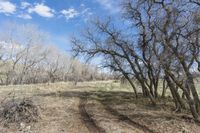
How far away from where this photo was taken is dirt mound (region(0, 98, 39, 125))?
Result: 14.2m

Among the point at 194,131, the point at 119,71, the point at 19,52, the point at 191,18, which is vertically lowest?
the point at 194,131

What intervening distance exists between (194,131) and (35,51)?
56.1 metres

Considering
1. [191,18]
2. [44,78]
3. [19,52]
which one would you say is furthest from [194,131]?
[44,78]

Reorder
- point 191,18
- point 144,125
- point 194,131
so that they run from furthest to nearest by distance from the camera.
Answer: point 191,18 < point 144,125 < point 194,131

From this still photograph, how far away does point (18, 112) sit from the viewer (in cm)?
1469

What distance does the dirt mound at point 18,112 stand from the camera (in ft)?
46.7

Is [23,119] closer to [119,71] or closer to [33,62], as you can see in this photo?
[119,71]

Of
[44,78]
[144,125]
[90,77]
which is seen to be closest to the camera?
[144,125]

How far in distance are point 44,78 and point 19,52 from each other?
27.9 metres

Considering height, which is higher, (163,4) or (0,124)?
(163,4)

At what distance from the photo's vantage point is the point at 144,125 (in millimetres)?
14547

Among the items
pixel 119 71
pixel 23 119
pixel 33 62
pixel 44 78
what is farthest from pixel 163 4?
pixel 44 78

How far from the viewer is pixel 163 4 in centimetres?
1642

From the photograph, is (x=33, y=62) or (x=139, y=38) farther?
(x=33, y=62)
